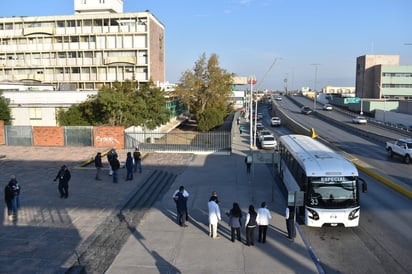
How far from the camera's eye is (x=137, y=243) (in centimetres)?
1151

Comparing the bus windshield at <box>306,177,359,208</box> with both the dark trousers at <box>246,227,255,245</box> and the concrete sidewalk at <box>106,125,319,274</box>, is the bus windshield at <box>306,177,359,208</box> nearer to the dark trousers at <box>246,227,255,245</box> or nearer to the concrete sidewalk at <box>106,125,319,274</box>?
the concrete sidewalk at <box>106,125,319,274</box>

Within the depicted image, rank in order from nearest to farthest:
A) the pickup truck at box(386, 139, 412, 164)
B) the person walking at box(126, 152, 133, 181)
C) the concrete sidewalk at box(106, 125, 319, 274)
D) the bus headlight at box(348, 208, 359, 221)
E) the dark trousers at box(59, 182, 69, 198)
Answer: the concrete sidewalk at box(106, 125, 319, 274) < the bus headlight at box(348, 208, 359, 221) < the dark trousers at box(59, 182, 69, 198) < the person walking at box(126, 152, 133, 181) < the pickup truck at box(386, 139, 412, 164)

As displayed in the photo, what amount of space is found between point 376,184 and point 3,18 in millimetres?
70409

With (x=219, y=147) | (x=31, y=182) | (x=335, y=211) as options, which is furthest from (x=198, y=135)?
(x=335, y=211)

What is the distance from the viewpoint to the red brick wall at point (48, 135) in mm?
30375

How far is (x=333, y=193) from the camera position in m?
12.5

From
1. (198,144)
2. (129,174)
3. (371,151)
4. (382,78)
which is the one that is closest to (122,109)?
(198,144)

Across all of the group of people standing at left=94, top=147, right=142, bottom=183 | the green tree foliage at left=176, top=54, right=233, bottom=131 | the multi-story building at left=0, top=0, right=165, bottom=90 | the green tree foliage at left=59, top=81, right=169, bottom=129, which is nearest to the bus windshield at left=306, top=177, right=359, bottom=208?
the group of people standing at left=94, top=147, right=142, bottom=183

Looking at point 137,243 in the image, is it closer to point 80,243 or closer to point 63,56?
point 80,243

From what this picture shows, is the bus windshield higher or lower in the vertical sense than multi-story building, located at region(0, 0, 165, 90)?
lower

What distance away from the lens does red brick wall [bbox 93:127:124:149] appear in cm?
2972

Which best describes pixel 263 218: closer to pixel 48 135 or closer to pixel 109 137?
pixel 109 137

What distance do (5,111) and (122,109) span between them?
12258 millimetres

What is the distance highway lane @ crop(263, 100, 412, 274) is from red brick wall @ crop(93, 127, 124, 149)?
62.7 ft
